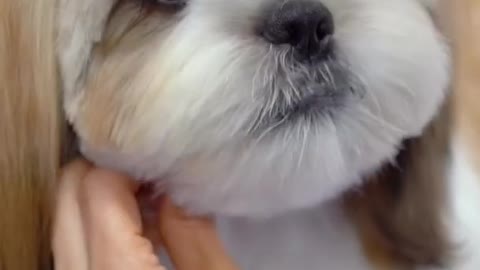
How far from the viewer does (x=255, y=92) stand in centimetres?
82

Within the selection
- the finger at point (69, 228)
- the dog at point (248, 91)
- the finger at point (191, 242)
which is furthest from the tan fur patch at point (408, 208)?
the finger at point (69, 228)

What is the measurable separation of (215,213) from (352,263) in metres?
0.22

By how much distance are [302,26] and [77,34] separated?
218 millimetres

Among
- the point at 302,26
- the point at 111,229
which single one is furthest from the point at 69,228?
the point at 302,26

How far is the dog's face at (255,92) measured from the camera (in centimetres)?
82

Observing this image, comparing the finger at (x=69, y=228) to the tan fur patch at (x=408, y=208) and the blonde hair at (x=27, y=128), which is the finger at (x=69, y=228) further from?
the tan fur patch at (x=408, y=208)

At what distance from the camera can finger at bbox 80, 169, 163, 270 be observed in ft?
2.88

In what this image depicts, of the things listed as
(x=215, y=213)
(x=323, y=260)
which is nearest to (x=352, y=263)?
(x=323, y=260)

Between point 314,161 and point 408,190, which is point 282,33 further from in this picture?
point 408,190

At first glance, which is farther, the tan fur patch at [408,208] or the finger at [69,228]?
the tan fur patch at [408,208]

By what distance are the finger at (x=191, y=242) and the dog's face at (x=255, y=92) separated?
0.03 meters

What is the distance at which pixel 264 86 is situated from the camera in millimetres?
827

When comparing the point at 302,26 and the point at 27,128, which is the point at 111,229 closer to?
the point at 27,128

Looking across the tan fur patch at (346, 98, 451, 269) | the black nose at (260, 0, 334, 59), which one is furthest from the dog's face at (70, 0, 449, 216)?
the tan fur patch at (346, 98, 451, 269)
